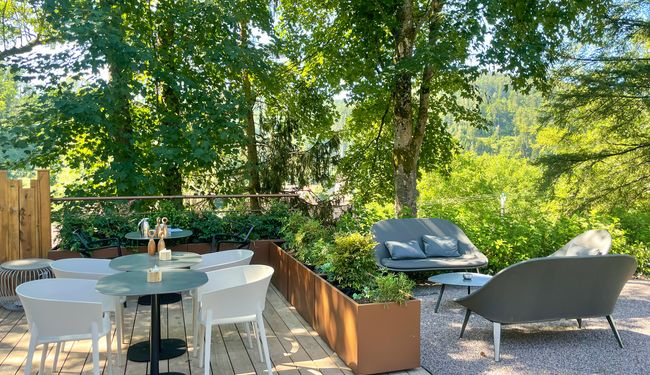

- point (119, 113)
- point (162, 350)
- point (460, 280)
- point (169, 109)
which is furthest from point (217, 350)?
point (169, 109)

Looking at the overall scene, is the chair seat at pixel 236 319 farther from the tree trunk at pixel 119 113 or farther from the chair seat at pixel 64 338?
the tree trunk at pixel 119 113

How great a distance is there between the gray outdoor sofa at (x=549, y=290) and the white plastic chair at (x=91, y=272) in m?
2.63

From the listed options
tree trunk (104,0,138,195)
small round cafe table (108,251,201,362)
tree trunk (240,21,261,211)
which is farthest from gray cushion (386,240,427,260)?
tree trunk (240,21,261,211)

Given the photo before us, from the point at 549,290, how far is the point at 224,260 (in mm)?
2713

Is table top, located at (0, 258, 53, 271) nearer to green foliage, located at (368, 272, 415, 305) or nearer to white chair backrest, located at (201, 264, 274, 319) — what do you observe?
white chair backrest, located at (201, 264, 274, 319)

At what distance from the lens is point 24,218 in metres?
5.57

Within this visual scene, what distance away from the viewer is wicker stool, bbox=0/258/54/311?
4.95 m

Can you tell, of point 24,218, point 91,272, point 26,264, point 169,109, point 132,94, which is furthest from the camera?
point 169,109

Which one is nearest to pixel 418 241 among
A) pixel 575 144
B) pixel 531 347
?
pixel 531 347

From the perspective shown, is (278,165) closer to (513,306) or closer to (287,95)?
(287,95)

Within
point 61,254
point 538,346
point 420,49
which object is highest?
point 420,49

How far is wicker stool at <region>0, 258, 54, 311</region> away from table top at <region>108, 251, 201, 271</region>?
1.75m

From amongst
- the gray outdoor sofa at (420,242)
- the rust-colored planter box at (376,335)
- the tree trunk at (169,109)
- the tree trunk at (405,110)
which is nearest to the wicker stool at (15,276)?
the rust-colored planter box at (376,335)

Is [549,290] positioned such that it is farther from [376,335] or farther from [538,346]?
[376,335]
